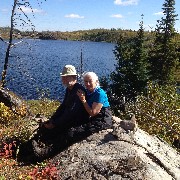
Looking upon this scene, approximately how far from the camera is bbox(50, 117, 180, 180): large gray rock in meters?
6.83

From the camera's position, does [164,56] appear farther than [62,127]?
Yes

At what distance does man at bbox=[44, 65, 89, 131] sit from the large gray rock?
1.97 ft

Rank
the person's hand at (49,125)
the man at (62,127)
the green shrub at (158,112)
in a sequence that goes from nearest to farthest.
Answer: the man at (62,127) → the person's hand at (49,125) → the green shrub at (158,112)

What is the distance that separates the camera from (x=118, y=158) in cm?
715

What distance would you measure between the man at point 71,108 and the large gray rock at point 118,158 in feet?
1.97

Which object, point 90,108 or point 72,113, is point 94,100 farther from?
point 72,113

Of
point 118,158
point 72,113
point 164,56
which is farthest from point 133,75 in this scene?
point 118,158

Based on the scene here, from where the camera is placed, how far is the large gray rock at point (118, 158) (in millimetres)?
6828

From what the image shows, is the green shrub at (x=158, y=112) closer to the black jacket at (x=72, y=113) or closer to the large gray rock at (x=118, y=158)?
the black jacket at (x=72, y=113)

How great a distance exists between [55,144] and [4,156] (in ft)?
4.02

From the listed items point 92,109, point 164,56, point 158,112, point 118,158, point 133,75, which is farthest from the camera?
point 164,56

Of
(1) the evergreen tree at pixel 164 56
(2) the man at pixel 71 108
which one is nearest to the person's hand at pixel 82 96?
(2) the man at pixel 71 108

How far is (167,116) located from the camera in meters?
15.1

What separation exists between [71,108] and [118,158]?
184cm
